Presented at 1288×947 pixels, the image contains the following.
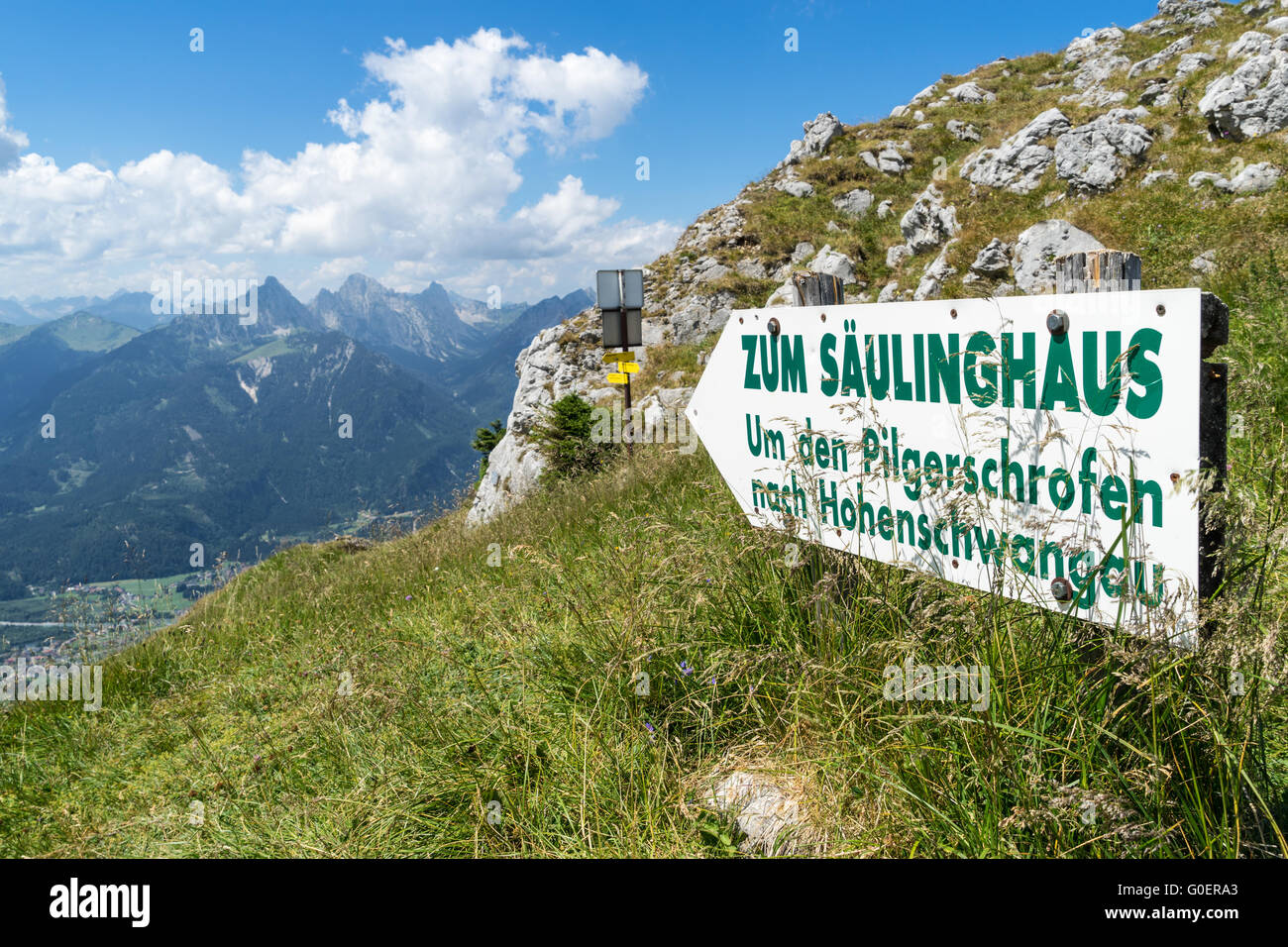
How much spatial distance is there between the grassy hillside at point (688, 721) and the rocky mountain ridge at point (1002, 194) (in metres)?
8.93

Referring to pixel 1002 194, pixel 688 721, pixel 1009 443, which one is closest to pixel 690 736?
pixel 688 721

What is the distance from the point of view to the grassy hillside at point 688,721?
1.67 metres

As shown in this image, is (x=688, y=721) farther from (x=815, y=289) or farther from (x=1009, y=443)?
(x=815, y=289)

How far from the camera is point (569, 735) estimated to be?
2531 mm

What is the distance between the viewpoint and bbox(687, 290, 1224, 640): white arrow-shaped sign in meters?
1.73

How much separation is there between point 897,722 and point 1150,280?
11.4 m

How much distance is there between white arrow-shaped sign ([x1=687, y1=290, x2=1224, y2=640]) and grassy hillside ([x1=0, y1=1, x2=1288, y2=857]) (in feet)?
0.42

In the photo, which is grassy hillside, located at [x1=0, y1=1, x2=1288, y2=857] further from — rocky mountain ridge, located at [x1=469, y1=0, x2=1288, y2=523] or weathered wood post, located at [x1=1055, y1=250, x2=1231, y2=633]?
rocky mountain ridge, located at [x1=469, y1=0, x2=1288, y2=523]

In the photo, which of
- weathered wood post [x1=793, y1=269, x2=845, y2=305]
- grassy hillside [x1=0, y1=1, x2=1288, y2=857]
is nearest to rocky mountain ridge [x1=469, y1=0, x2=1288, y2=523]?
weathered wood post [x1=793, y1=269, x2=845, y2=305]

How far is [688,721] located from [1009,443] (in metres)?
1.48

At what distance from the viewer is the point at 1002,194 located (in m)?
20.7
